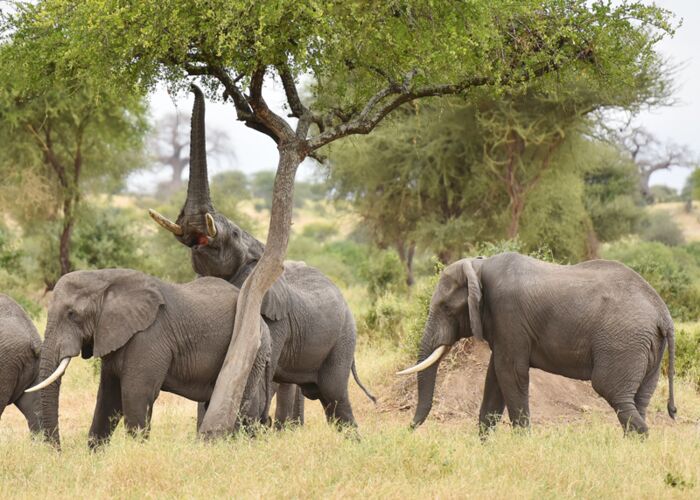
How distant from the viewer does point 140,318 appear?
8023mm

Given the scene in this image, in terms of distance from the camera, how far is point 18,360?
8.70m

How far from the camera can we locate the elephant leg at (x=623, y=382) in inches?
333

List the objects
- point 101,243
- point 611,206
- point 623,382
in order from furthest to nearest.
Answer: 1. point 611,206
2. point 101,243
3. point 623,382

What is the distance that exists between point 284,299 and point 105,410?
6.28 ft

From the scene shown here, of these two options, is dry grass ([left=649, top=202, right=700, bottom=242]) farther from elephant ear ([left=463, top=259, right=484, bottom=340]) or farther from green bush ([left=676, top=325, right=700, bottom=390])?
elephant ear ([left=463, top=259, right=484, bottom=340])

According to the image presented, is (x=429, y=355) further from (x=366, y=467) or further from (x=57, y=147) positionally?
(x=57, y=147)

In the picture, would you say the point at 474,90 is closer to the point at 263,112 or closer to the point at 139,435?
the point at 263,112

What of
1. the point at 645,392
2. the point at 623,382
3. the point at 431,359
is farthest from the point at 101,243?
the point at 623,382

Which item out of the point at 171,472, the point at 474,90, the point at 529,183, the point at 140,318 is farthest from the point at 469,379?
the point at 529,183

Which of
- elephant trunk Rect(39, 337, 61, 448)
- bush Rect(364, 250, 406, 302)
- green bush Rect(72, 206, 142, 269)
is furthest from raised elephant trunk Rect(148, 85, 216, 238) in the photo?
green bush Rect(72, 206, 142, 269)

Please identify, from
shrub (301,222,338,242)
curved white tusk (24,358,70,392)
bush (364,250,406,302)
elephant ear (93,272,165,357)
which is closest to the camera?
curved white tusk (24,358,70,392)

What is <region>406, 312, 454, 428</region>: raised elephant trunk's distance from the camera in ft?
29.8

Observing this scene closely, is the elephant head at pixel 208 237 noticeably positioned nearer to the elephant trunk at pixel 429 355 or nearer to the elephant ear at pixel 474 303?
the elephant trunk at pixel 429 355

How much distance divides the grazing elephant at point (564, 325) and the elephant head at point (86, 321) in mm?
2394
